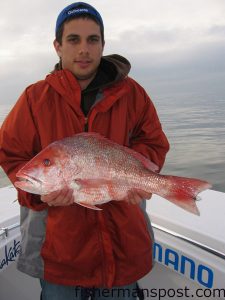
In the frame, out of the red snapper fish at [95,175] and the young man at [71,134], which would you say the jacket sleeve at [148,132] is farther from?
the red snapper fish at [95,175]

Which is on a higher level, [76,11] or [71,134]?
[76,11]

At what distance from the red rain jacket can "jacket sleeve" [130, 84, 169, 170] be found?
0.33 feet

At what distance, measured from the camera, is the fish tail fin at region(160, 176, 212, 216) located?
2158 millimetres

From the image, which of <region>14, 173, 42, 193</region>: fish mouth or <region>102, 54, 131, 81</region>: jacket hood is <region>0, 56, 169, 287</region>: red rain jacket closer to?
<region>102, 54, 131, 81</region>: jacket hood

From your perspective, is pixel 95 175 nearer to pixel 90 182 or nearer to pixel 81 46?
pixel 90 182

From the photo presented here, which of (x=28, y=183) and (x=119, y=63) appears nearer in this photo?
(x=28, y=183)

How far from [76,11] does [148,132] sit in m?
1.06

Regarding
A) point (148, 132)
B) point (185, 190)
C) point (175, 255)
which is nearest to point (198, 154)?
point (175, 255)

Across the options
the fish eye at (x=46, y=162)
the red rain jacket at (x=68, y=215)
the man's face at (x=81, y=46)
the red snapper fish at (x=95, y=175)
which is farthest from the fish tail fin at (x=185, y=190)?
→ the man's face at (x=81, y=46)

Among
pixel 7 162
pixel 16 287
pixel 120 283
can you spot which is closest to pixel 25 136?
pixel 7 162

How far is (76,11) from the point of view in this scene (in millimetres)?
2459

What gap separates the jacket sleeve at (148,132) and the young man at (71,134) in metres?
0.01

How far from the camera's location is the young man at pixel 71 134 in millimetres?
2357

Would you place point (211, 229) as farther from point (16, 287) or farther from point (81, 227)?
point (16, 287)
